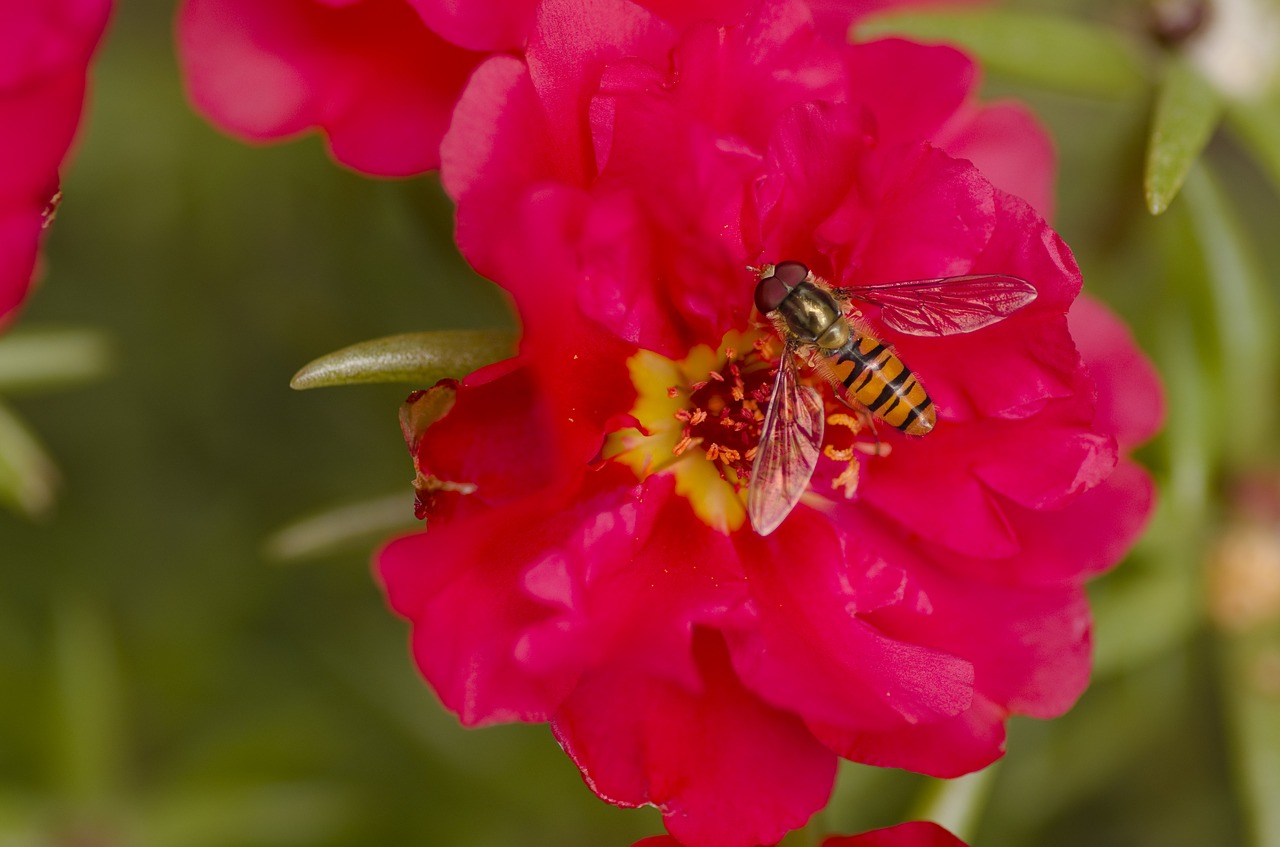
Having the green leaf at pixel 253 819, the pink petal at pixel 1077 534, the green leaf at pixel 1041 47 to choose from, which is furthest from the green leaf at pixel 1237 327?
the green leaf at pixel 253 819

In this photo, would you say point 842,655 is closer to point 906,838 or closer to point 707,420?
point 906,838

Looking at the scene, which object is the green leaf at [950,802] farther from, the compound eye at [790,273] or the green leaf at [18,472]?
the green leaf at [18,472]

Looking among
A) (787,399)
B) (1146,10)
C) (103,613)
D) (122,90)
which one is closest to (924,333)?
(787,399)

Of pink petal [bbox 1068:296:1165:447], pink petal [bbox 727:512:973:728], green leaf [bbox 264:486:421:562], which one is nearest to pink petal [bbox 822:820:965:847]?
pink petal [bbox 727:512:973:728]

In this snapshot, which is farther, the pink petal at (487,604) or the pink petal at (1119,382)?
the pink petal at (1119,382)

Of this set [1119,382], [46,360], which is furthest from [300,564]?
[1119,382]

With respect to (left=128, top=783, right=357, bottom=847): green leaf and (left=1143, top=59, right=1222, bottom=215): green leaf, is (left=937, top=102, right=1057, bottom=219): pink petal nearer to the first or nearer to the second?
(left=1143, top=59, right=1222, bottom=215): green leaf

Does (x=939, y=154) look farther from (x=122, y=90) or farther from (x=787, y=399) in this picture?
(x=122, y=90)
